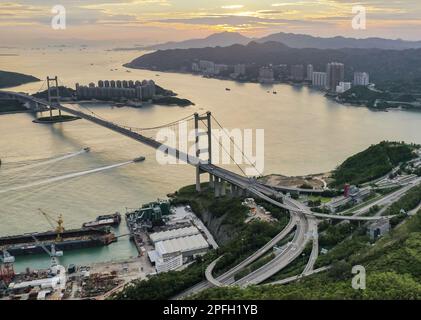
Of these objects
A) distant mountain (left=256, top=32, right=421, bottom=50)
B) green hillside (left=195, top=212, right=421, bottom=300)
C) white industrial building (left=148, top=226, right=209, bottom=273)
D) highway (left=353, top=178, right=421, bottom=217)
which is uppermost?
distant mountain (left=256, top=32, right=421, bottom=50)

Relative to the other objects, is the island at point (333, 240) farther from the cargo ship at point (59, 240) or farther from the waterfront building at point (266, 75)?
the waterfront building at point (266, 75)

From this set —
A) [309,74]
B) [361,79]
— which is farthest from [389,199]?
[309,74]

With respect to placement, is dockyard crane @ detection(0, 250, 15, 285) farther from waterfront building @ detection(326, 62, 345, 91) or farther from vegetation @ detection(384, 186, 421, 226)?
waterfront building @ detection(326, 62, 345, 91)

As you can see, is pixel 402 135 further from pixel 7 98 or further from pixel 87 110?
pixel 7 98

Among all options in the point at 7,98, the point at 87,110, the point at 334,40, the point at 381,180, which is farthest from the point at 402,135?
the point at 334,40

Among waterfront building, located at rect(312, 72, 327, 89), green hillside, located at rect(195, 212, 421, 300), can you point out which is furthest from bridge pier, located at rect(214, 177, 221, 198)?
waterfront building, located at rect(312, 72, 327, 89)

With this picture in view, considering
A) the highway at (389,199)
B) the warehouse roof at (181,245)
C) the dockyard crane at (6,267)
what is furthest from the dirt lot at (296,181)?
the dockyard crane at (6,267)
